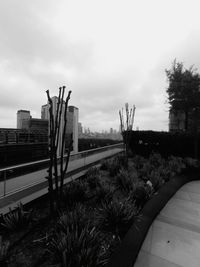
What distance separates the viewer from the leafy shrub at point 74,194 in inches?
117

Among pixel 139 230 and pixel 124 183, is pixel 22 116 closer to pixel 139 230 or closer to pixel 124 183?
pixel 124 183

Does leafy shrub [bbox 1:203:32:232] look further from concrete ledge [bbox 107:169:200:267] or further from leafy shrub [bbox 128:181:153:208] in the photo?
leafy shrub [bbox 128:181:153:208]

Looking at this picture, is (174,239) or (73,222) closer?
Result: (73,222)

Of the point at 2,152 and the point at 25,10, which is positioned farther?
the point at 2,152

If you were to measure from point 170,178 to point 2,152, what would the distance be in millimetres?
8542

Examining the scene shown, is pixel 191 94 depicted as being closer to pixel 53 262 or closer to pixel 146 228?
pixel 146 228

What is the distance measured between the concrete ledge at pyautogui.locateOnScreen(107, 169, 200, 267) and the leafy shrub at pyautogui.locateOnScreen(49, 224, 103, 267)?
0.70ft

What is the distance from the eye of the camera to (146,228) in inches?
104

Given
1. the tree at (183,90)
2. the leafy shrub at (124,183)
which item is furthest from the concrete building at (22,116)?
the leafy shrub at (124,183)

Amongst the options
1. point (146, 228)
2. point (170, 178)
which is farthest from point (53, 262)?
point (170, 178)

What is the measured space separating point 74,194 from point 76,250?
1474 mm

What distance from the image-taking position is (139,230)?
2.37 m

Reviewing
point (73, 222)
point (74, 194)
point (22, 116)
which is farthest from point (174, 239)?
point (22, 116)

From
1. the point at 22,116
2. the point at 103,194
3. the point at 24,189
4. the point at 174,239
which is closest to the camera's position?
the point at 174,239
